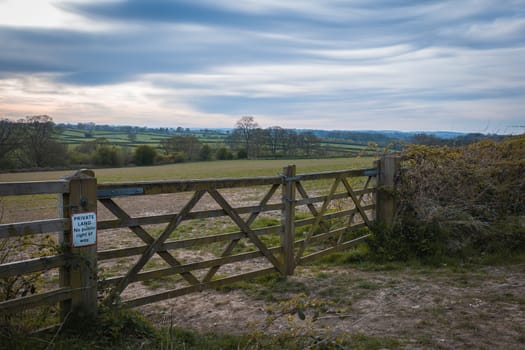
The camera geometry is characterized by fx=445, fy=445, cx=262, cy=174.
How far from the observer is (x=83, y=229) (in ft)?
14.9

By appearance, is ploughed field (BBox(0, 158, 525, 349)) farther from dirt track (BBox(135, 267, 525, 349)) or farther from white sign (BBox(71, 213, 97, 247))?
white sign (BBox(71, 213, 97, 247))

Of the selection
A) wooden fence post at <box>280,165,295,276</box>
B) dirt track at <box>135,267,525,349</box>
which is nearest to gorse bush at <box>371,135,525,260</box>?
dirt track at <box>135,267,525,349</box>

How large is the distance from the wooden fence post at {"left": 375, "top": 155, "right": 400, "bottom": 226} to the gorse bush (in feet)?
0.57

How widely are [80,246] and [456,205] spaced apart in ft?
25.0

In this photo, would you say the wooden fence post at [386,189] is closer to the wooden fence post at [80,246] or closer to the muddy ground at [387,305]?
the muddy ground at [387,305]

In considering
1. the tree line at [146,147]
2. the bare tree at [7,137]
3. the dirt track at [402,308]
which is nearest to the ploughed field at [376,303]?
the dirt track at [402,308]

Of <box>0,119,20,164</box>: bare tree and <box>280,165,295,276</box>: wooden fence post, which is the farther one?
<box>0,119,20,164</box>: bare tree

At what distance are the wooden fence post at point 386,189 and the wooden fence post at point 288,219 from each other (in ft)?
8.82

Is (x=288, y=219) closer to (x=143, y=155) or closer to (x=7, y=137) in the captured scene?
(x=7, y=137)

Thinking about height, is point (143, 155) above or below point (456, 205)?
below

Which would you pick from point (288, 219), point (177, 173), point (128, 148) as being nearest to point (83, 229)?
point (288, 219)

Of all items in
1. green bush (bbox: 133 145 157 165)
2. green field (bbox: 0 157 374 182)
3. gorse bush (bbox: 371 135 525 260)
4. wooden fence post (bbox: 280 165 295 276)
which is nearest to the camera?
wooden fence post (bbox: 280 165 295 276)

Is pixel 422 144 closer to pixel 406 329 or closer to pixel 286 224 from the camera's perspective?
pixel 286 224

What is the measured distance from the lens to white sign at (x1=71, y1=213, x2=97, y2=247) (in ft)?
14.7
